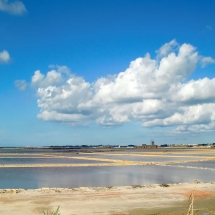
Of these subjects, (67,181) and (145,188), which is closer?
(145,188)

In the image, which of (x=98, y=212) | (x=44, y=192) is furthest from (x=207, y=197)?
(x=44, y=192)

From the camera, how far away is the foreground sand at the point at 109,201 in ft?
59.4

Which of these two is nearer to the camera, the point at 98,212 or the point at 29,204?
the point at 98,212

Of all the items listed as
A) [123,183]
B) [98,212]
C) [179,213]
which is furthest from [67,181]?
[179,213]

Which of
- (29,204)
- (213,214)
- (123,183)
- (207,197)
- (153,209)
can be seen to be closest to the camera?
(213,214)

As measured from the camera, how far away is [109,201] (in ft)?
67.5

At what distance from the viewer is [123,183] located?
101ft

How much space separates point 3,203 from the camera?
20.2m

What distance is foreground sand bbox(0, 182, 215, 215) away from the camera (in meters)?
18.1

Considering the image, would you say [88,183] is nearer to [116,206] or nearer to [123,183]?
[123,183]

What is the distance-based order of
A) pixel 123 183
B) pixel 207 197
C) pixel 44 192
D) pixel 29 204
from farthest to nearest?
pixel 123 183, pixel 44 192, pixel 207 197, pixel 29 204

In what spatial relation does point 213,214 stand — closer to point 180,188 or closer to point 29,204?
point 180,188

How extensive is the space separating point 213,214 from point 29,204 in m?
11.9

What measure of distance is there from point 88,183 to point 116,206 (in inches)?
480
